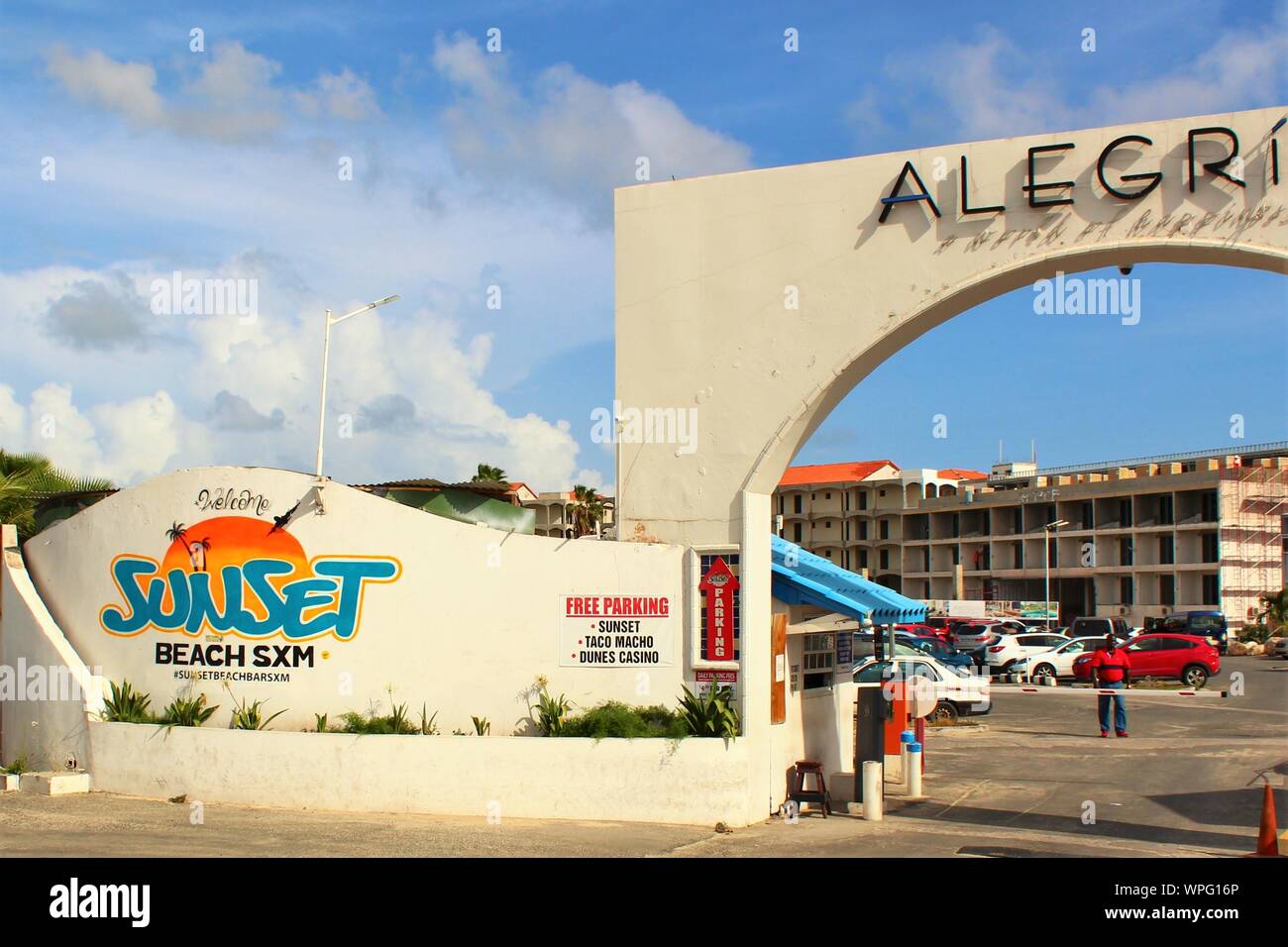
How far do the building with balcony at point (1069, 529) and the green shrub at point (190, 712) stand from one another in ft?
160

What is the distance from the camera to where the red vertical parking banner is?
549 inches

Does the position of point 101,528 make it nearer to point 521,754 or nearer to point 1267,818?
point 521,754

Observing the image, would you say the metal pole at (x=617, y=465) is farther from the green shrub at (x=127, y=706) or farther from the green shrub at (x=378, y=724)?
the green shrub at (x=127, y=706)

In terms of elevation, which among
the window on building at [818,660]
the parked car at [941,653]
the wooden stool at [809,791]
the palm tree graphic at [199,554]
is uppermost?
the palm tree graphic at [199,554]

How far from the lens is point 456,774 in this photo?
1409cm

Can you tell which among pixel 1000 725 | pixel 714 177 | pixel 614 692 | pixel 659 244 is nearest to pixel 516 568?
pixel 614 692

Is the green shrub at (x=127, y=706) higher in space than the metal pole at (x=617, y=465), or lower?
lower

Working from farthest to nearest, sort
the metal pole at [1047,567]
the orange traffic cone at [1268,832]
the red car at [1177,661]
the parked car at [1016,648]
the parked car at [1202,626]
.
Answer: the metal pole at [1047,567]
the parked car at [1202,626]
the parked car at [1016,648]
the red car at [1177,661]
the orange traffic cone at [1268,832]

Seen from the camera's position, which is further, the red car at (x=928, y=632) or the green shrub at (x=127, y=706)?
the red car at (x=928, y=632)

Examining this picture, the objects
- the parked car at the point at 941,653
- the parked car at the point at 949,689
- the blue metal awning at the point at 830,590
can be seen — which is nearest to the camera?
the blue metal awning at the point at 830,590

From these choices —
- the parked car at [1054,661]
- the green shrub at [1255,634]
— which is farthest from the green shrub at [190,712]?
the green shrub at [1255,634]

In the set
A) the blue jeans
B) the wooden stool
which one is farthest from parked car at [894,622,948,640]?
the wooden stool

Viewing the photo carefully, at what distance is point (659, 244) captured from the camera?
14.8 m

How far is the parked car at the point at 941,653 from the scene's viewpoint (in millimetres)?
34822
